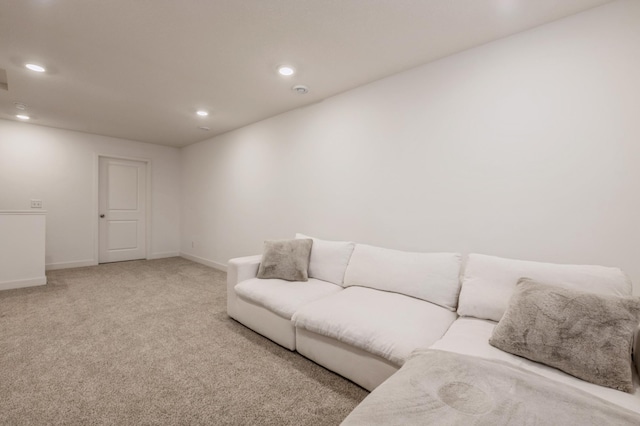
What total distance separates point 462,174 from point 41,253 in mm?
5322

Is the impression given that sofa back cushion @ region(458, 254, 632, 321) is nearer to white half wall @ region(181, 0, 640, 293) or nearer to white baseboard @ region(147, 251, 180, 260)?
white half wall @ region(181, 0, 640, 293)

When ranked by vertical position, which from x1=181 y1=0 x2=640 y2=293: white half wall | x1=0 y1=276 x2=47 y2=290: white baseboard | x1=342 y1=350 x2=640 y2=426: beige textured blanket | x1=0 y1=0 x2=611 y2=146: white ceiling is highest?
x1=0 y1=0 x2=611 y2=146: white ceiling

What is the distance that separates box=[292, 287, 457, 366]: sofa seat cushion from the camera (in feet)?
5.37

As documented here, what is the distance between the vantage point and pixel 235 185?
460 cm

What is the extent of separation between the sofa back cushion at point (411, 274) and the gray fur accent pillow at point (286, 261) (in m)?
0.47

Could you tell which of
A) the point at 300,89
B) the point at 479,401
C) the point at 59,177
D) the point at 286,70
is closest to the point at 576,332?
the point at 479,401

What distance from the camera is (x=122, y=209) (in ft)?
17.9

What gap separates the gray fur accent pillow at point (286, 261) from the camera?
2.73m

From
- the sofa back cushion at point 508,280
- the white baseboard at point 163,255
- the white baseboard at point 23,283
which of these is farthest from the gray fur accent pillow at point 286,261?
the white baseboard at point 163,255

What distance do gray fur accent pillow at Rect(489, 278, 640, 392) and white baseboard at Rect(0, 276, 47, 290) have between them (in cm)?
532

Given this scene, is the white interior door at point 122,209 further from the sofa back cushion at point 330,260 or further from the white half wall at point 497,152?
the sofa back cushion at point 330,260

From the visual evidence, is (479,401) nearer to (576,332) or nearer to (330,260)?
(576,332)

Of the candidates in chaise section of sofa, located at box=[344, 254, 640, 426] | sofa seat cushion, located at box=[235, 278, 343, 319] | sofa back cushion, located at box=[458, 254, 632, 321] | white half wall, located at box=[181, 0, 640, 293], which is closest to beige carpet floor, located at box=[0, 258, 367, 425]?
sofa seat cushion, located at box=[235, 278, 343, 319]

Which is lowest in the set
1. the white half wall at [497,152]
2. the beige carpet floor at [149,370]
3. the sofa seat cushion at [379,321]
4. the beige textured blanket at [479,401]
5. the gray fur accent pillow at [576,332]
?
the beige carpet floor at [149,370]
